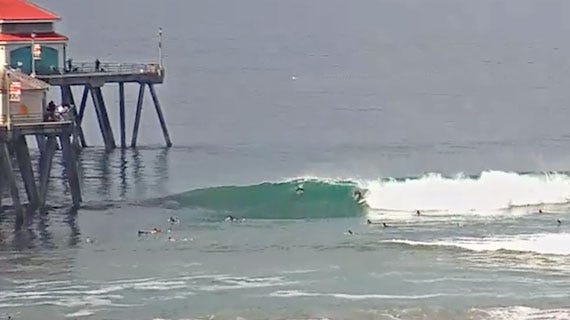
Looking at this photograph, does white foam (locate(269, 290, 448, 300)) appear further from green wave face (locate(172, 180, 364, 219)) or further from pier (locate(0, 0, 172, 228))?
green wave face (locate(172, 180, 364, 219))

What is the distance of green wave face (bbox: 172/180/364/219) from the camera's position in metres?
69.8

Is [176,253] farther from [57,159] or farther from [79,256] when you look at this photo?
[57,159]

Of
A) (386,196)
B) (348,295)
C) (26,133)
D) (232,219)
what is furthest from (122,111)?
(348,295)

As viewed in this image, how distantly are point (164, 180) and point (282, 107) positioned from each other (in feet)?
120

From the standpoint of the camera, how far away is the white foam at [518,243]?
59.1 metres

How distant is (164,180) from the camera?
80312 mm

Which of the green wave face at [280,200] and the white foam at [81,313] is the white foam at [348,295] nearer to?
the white foam at [81,313]

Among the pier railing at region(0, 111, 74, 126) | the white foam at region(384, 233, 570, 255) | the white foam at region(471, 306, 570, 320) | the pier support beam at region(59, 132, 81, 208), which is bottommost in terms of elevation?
the white foam at region(471, 306, 570, 320)

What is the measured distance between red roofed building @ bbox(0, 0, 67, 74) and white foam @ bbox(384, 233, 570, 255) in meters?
22.5

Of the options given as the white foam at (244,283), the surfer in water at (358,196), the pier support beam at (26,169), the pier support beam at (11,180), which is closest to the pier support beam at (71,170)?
the pier support beam at (26,169)

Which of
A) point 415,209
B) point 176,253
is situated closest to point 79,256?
point 176,253

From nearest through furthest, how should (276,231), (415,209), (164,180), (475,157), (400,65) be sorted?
1. (276,231)
2. (415,209)
3. (164,180)
4. (475,157)
5. (400,65)

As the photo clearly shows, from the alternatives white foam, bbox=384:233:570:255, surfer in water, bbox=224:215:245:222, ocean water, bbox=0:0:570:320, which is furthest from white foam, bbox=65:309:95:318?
surfer in water, bbox=224:215:245:222

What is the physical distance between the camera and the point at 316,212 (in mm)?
69875
